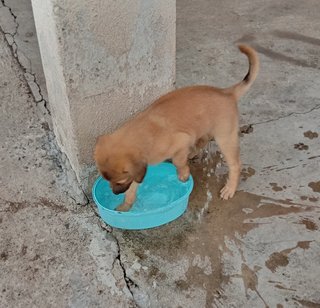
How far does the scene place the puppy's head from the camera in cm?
236

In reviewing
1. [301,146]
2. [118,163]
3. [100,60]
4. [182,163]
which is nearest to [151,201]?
→ [182,163]

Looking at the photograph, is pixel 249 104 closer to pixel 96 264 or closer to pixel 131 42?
pixel 131 42

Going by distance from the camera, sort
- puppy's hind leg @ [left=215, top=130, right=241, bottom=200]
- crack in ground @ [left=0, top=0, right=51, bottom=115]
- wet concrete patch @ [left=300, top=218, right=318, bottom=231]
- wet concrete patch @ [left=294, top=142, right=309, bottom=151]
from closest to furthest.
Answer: wet concrete patch @ [left=300, top=218, right=318, bottom=231] → puppy's hind leg @ [left=215, top=130, right=241, bottom=200] → wet concrete patch @ [left=294, top=142, right=309, bottom=151] → crack in ground @ [left=0, top=0, right=51, bottom=115]

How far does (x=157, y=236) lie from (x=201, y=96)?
756 mm

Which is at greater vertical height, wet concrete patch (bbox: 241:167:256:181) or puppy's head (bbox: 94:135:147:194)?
puppy's head (bbox: 94:135:147:194)

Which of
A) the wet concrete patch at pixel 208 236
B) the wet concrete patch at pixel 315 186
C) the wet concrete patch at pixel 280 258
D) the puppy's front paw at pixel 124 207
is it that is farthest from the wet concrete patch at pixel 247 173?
the puppy's front paw at pixel 124 207

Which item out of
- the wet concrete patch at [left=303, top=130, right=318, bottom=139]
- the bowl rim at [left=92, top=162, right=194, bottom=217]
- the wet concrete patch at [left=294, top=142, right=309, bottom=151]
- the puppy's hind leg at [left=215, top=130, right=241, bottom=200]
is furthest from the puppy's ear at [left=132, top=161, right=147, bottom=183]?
the wet concrete patch at [left=303, top=130, right=318, bottom=139]

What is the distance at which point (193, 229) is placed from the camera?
280 centimetres

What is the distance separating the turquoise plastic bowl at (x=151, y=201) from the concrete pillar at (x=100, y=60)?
8.0 inches

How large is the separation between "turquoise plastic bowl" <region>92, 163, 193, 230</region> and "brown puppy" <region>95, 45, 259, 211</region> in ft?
0.33

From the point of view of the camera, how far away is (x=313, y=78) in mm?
4031

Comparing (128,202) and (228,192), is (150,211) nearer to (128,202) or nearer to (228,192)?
(128,202)

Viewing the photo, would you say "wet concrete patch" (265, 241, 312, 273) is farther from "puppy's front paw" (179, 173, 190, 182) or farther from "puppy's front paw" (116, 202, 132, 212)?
"puppy's front paw" (116, 202, 132, 212)

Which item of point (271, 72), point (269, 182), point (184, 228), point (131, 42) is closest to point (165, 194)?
point (184, 228)
